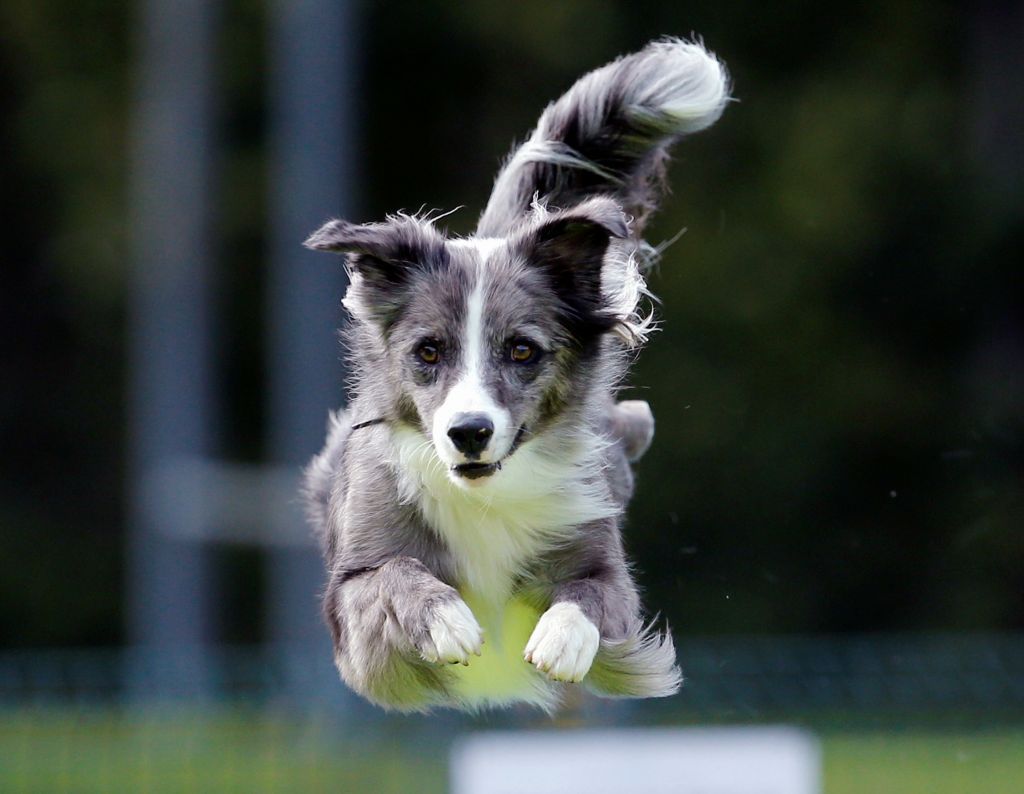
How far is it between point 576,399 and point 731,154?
1283cm

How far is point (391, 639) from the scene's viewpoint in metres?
4.88

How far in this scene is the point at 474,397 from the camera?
4.71 m

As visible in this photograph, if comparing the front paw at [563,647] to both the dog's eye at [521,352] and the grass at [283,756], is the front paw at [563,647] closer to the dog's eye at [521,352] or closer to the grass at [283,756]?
the dog's eye at [521,352]

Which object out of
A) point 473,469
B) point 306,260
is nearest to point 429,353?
point 473,469

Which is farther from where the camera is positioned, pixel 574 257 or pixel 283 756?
pixel 283 756

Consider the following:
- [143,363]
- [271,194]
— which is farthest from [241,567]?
[271,194]

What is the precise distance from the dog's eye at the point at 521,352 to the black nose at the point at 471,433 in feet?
1.10

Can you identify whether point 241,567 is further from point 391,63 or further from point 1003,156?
point 1003,156

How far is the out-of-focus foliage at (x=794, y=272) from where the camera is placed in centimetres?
1744

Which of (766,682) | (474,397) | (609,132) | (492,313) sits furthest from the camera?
(766,682)

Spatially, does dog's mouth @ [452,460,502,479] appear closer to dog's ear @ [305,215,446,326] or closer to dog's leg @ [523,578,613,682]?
dog's leg @ [523,578,613,682]

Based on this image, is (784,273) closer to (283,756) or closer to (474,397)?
(283,756)

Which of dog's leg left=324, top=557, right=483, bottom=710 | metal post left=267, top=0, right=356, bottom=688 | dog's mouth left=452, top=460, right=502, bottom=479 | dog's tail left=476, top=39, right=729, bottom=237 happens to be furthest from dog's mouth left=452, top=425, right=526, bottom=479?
metal post left=267, top=0, right=356, bottom=688

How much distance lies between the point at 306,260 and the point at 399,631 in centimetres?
1086
